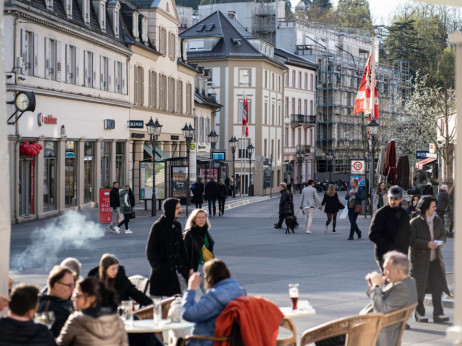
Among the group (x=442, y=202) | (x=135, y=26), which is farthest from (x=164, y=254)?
(x=135, y=26)

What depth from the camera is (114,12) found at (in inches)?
1935

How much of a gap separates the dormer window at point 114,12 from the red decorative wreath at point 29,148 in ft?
45.7

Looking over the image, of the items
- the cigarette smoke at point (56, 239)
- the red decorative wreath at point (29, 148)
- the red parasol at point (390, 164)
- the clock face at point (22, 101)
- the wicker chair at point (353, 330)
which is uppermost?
the clock face at point (22, 101)

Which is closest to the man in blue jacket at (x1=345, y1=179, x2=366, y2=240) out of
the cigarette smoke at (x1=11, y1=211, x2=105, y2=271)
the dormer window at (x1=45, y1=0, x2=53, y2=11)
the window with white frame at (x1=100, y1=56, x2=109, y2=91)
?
the cigarette smoke at (x1=11, y1=211, x2=105, y2=271)

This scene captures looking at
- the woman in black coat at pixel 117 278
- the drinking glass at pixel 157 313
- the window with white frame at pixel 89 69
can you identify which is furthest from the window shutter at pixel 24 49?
the drinking glass at pixel 157 313

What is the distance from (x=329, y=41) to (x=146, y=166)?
74120 millimetres

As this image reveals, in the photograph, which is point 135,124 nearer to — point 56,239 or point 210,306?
point 56,239

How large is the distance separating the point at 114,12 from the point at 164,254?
3851 cm

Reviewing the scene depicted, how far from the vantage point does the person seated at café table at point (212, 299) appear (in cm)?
827

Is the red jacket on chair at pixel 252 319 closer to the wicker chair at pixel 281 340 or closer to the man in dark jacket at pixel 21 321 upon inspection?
the wicker chair at pixel 281 340

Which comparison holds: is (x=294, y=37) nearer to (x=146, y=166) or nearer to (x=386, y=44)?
(x=386, y=44)

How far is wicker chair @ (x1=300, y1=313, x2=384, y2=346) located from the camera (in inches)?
339

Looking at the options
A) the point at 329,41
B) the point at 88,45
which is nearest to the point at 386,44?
the point at 329,41

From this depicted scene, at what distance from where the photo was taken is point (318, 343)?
9023 mm
